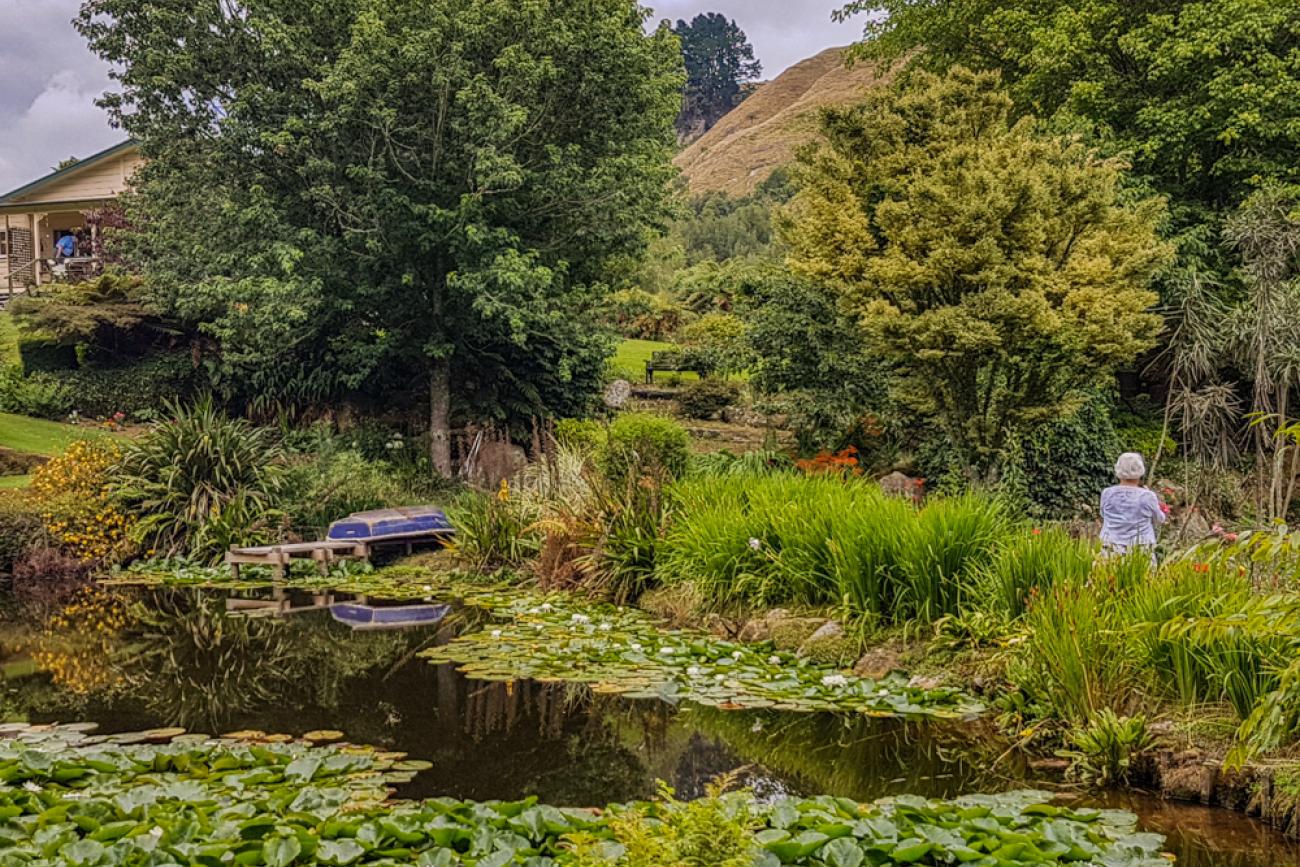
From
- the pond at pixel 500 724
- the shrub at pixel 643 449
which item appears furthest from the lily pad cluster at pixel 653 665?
the shrub at pixel 643 449

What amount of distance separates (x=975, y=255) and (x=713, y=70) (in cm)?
9427

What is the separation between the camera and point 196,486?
12.7 meters

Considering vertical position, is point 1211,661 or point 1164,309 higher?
point 1164,309

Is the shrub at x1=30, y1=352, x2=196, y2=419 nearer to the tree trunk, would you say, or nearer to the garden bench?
the tree trunk

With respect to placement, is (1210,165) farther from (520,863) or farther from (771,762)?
(520,863)

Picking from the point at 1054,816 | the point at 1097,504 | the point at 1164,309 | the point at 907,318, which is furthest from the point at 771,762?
the point at 1164,309

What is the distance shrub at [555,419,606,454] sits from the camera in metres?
13.8

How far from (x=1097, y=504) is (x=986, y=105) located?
568 cm

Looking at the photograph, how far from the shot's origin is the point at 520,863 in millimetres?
3531

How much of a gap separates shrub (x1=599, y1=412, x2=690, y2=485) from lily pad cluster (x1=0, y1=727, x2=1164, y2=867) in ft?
21.7

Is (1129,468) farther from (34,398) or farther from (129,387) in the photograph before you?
(34,398)

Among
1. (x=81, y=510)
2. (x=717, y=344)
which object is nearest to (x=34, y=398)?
(x=81, y=510)

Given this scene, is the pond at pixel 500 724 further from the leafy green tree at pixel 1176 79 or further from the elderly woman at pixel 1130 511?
the leafy green tree at pixel 1176 79

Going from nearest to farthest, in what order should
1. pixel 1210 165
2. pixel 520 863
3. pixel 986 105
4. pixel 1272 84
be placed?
pixel 520 863 < pixel 986 105 < pixel 1272 84 < pixel 1210 165
